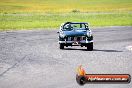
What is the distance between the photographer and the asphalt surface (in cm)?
1543

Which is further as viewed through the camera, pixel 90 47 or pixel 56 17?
pixel 56 17

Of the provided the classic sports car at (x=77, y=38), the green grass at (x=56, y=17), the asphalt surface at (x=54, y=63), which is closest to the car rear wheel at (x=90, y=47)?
the classic sports car at (x=77, y=38)

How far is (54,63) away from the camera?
67.1 ft

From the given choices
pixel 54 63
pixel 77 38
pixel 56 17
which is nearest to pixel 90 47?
Result: pixel 77 38

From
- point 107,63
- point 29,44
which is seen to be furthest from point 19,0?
point 107,63

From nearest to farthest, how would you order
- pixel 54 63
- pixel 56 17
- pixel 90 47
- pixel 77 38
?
pixel 54 63 → pixel 77 38 → pixel 90 47 → pixel 56 17

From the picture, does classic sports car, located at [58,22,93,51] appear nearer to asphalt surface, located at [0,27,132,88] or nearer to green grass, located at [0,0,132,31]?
asphalt surface, located at [0,27,132,88]

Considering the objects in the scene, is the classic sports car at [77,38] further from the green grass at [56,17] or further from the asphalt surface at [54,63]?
the green grass at [56,17]

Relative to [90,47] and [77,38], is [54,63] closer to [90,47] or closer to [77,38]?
[77,38]

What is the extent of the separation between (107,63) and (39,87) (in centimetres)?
652

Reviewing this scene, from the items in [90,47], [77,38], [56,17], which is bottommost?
[56,17]

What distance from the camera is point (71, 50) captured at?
25938 mm

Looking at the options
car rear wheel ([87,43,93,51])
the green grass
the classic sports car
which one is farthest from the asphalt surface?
the green grass

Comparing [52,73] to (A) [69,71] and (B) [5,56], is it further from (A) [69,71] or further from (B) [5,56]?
(B) [5,56]
